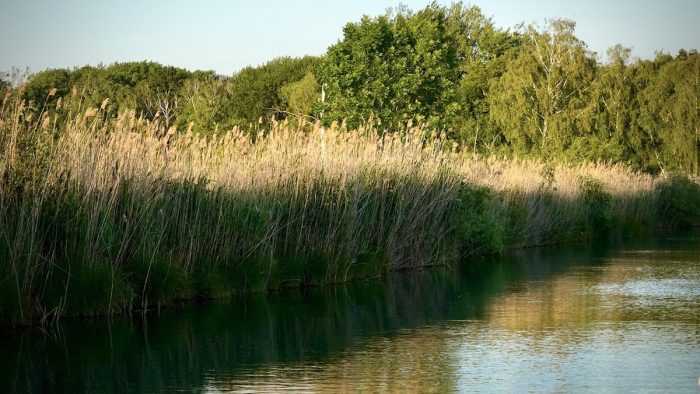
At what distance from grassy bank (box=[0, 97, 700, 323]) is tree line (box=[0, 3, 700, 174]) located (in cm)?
1441

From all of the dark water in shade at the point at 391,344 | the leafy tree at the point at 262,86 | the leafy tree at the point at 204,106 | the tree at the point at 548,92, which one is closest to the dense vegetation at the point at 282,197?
the dark water in shade at the point at 391,344

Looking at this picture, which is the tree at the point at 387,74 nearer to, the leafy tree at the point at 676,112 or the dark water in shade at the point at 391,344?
the dark water in shade at the point at 391,344

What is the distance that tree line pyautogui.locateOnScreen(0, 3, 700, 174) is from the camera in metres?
36.7

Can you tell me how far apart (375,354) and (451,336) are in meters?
1.42

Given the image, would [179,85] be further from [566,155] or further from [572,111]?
[566,155]

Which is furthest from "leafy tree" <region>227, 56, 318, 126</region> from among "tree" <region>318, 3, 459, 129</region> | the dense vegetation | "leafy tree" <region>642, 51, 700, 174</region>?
the dense vegetation

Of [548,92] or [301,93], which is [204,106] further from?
[548,92]

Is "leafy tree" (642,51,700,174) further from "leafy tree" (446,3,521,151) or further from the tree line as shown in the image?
"leafy tree" (446,3,521,151)

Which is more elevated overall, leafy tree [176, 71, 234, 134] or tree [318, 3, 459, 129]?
leafy tree [176, 71, 234, 134]

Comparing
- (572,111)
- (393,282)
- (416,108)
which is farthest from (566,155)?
(393,282)

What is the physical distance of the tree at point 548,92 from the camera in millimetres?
56750

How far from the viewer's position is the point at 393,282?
1702cm

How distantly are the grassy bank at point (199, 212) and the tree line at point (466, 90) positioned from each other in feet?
47.3

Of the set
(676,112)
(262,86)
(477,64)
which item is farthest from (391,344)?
(262,86)
